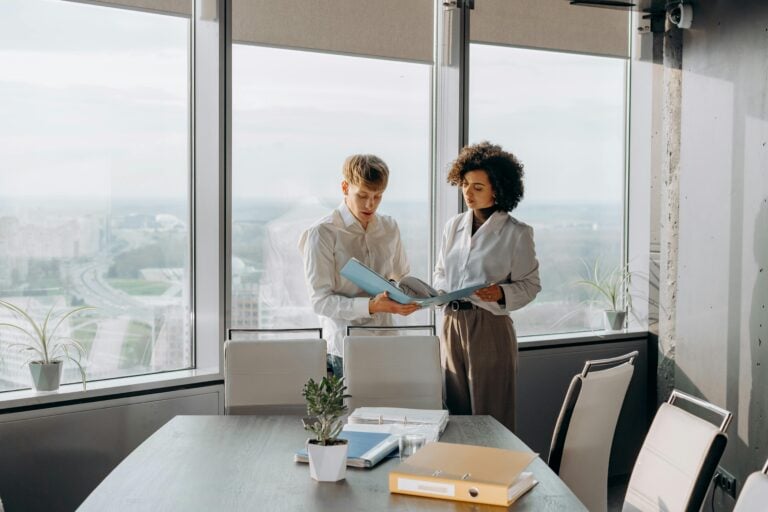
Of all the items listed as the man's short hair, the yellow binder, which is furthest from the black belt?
the yellow binder

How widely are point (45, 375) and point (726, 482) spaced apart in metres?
3.42

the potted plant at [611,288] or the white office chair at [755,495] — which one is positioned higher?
the potted plant at [611,288]

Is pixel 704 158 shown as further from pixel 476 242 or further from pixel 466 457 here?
pixel 466 457

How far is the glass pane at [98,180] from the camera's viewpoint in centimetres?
391

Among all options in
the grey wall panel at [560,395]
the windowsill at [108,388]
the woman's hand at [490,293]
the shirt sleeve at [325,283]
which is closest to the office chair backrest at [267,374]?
the shirt sleeve at [325,283]

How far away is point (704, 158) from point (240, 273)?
2.60 metres

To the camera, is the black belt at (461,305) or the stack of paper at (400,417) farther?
the black belt at (461,305)

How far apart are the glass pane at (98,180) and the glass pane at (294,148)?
0.31 m

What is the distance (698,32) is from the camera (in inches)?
184

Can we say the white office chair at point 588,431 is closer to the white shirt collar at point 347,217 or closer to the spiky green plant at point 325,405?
the spiky green plant at point 325,405

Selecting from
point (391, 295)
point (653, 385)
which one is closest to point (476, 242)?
point (391, 295)

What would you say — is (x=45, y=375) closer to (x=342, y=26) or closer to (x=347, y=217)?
(x=347, y=217)

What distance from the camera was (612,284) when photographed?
559 cm

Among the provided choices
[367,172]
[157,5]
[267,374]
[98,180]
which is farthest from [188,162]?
[267,374]
